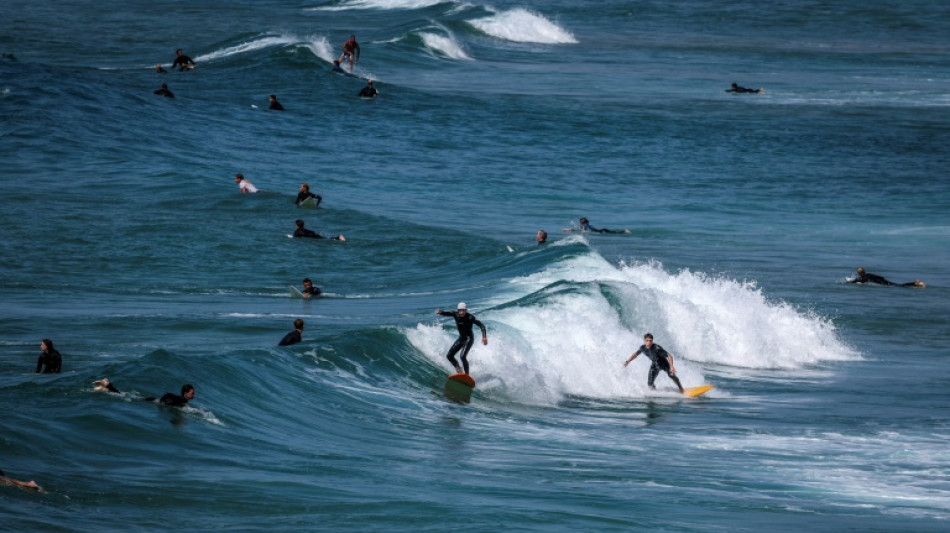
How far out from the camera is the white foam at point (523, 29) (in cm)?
9044

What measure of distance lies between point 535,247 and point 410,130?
64.7 ft

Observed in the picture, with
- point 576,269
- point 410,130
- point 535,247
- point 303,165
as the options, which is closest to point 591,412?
point 576,269

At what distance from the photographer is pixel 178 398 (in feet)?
63.0

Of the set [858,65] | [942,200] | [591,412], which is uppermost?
[858,65]

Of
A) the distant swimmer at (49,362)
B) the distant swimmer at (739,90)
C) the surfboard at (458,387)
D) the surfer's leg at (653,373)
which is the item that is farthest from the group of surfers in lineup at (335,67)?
→ the distant swimmer at (49,362)

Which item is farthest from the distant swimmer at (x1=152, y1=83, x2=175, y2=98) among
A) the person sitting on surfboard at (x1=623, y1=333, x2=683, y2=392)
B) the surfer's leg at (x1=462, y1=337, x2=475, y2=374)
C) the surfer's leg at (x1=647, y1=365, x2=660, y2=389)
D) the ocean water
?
the surfer's leg at (x1=462, y1=337, x2=475, y2=374)

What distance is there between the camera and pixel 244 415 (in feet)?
66.8

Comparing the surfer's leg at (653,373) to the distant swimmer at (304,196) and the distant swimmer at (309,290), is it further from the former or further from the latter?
the distant swimmer at (304,196)

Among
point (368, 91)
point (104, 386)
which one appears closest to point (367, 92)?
point (368, 91)

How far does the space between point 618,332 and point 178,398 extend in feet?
39.2

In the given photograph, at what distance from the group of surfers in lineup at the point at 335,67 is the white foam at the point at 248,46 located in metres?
1.87

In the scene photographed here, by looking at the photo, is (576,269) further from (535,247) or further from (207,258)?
(207,258)

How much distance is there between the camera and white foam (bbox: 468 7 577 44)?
9044 centimetres

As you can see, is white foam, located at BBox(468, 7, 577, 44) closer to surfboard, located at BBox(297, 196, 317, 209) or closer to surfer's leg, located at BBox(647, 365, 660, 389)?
surfboard, located at BBox(297, 196, 317, 209)
